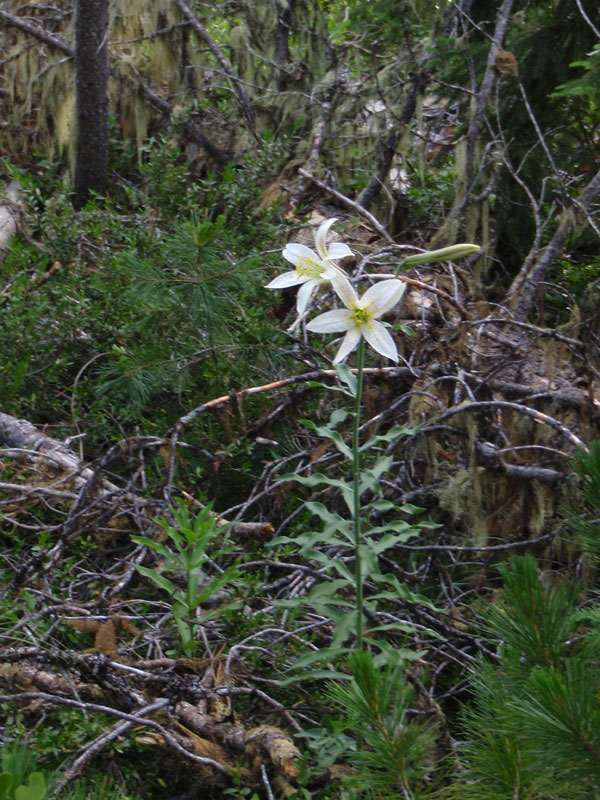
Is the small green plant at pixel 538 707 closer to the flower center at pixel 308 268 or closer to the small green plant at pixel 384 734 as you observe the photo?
the small green plant at pixel 384 734

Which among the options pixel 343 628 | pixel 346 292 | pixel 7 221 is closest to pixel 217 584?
pixel 343 628

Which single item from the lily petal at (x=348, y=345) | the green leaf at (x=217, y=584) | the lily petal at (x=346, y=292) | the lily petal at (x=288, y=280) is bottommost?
the green leaf at (x=217, y=584)

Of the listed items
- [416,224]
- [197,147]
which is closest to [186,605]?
[416,224]

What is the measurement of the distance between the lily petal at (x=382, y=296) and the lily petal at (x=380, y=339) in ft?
0.11

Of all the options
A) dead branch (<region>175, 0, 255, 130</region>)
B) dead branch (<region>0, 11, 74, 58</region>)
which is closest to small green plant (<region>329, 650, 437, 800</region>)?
dead branch (<region>175, 0, 255, 130</region>)

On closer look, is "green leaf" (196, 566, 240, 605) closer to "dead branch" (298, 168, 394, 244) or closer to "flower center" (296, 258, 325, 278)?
"flower center" (296, 258, 325, 278)

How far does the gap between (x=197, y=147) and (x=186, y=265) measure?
2.63 metres

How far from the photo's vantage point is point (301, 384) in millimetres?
3188

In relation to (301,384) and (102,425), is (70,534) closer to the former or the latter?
(102,425)

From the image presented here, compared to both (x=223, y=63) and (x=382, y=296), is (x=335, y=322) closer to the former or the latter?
(x=382, y=296)

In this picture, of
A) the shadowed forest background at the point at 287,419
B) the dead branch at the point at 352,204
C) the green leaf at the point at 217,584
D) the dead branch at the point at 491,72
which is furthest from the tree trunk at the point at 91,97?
the green leaf at the point at 217,584

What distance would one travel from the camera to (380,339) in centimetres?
179

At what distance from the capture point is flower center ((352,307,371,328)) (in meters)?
1.79

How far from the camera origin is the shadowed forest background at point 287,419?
1.81 m
